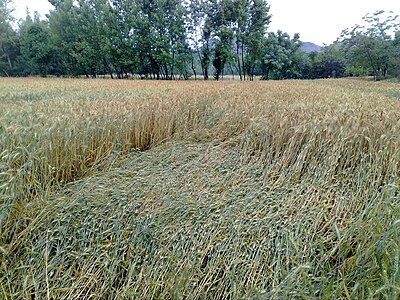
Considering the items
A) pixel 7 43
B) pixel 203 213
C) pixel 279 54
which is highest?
pixel 7 43

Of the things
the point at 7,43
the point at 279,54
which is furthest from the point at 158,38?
the point at 7,43

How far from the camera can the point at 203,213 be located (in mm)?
1637

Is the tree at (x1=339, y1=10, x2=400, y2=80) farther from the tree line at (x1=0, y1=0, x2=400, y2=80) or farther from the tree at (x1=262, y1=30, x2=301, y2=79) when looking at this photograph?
the tree at (x1=262, y1=30, x2=301, y2=79)

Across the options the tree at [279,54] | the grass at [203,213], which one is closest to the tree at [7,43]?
the tree at [279,54]

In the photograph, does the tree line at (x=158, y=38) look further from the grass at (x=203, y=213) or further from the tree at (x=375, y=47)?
the grass at (x=203, y=213)

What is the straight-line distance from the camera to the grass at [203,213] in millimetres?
1218

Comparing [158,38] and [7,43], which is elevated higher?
[7,43]

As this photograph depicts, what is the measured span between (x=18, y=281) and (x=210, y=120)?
2.74 meters

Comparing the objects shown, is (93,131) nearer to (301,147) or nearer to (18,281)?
(18,281)

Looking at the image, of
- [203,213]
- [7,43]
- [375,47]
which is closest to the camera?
[203,213]

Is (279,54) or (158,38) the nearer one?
(158,38)

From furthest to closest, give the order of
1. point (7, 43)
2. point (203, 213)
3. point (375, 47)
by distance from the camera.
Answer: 1. point (7, 43)
2. point (375, 47)
3. point (203, 213)

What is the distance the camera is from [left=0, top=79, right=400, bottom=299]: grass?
4.00 feet

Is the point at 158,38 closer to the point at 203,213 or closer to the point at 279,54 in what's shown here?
the point at 279,54
